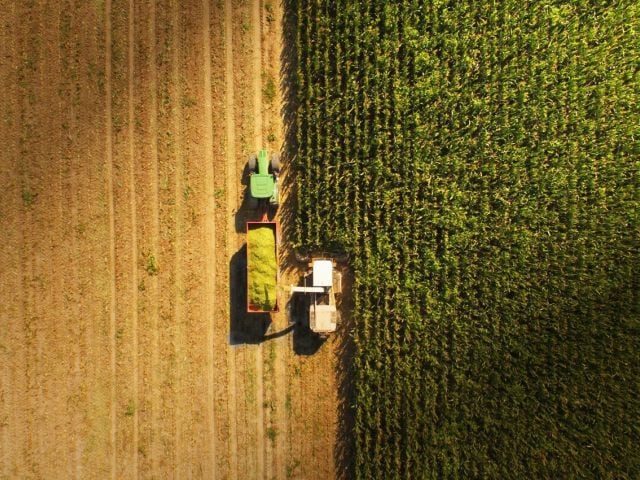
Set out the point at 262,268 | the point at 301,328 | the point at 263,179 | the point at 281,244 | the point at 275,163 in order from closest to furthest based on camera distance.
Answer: the point at 262,268, the point at 263,179, the point at 275,163, the point at 301,328, the point at 281,244

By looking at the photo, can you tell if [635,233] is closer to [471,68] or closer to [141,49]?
[471,68]

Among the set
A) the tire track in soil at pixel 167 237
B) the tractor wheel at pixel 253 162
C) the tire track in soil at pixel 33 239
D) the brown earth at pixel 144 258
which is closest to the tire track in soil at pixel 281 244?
the brown earth at pixel 144 258

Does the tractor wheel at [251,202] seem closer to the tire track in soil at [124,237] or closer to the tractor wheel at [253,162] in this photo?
the tractor wheel at [253,162]

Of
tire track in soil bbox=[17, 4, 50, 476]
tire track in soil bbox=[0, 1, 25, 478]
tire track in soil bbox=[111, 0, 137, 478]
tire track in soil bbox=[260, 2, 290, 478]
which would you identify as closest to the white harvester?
tire track in soil bbox=[260, 2, 290, 478]

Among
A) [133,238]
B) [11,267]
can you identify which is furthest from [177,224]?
[11,267]

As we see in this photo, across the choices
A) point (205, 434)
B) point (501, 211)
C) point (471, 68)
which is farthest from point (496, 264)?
point (205, 434)

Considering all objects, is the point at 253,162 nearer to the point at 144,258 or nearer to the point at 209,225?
the point at 209,225
